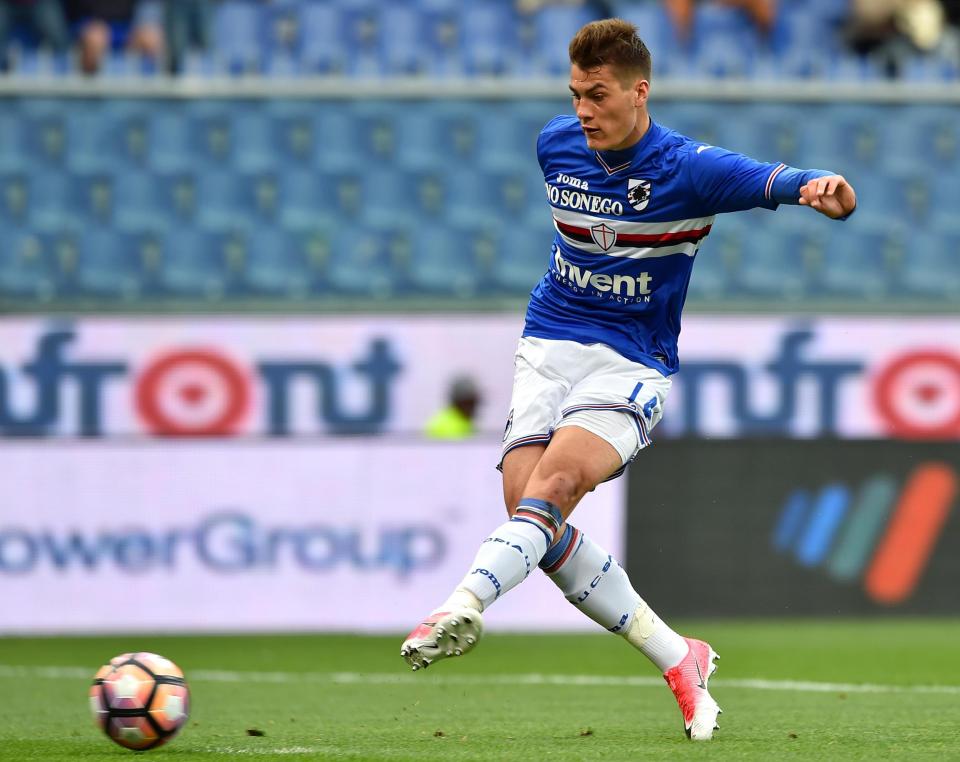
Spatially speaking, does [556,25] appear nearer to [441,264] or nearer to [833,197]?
[441,264]

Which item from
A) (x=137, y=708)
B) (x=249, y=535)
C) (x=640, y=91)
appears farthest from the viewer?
(x=249, y=535)

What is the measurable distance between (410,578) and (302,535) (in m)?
0.72

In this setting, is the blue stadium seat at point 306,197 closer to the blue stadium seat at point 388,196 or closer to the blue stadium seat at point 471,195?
the blue stadium seat at point 388,196

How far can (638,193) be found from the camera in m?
5.43

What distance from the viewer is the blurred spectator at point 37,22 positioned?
13.4 m

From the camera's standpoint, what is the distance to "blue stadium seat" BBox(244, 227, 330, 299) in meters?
12.4

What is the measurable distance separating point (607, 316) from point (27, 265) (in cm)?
781

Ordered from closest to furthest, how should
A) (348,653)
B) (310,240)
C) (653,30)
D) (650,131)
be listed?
(650,131) → (348,653) → (310,240) → (653,30)

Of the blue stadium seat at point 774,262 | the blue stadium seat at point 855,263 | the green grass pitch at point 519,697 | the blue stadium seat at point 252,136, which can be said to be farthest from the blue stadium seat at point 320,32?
the green grass pitch at point 519,697

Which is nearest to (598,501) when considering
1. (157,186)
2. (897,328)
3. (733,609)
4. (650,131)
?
(733,609)

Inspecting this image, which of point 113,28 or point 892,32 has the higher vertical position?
point 892,32

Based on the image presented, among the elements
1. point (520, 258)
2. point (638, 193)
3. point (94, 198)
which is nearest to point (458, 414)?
point (520, 258)

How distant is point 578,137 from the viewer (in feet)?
18.4

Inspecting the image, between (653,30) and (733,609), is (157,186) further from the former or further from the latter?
(733,609)
